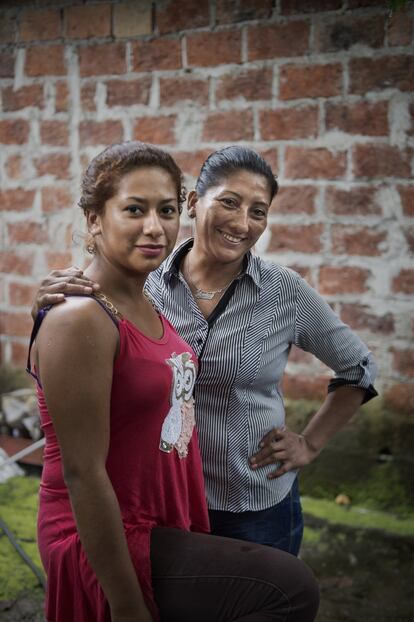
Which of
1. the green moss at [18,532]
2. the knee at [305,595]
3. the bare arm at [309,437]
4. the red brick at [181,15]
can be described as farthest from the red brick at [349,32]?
the green moss at [18,532]

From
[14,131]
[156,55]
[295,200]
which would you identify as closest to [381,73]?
[295,200]

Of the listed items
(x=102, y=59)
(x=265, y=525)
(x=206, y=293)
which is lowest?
Answer: (x=265, y=525)

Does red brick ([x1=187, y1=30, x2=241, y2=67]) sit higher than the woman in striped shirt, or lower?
higher

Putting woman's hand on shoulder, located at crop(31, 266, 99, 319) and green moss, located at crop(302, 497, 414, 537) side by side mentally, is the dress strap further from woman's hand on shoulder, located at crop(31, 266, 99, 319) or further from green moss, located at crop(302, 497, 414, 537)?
green moss, located at crop(302, 497, 414, 537)

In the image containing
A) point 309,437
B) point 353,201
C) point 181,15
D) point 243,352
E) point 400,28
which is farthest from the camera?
point 181,15

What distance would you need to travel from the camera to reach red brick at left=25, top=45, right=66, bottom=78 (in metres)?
3.75

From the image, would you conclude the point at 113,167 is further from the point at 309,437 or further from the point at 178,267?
the point at 309,437

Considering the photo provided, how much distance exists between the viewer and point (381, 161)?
327cm

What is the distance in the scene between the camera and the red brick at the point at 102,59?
3.61 m

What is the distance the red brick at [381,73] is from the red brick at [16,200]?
6.07ft

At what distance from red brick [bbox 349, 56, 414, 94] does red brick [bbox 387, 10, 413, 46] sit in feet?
0.24

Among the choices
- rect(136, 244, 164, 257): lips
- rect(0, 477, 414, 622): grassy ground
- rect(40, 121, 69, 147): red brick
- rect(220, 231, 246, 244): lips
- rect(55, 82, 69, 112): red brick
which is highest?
rect(55, 82, 69, 112): red brick

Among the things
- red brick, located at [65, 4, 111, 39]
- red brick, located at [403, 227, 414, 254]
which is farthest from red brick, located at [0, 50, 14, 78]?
red brick, located at [403, 227, 414, 254]

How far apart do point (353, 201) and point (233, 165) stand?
135 centimetres
